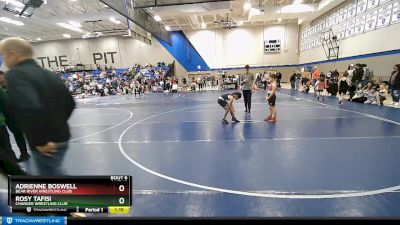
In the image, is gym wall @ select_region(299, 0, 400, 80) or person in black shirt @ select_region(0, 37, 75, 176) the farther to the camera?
gym wall @ select_region(299, 0, 400, 80)

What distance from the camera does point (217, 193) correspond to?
2.71m

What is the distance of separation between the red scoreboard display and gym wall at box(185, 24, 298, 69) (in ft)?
84.6

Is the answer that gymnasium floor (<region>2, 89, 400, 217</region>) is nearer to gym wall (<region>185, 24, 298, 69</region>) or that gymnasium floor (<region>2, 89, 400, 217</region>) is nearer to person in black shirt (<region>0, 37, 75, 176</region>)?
person in black shirt (<region>0, 37, 75, 176</region>)

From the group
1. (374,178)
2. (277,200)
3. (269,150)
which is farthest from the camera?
(269,150)

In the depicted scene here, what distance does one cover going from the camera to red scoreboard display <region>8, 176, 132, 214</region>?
1108mm

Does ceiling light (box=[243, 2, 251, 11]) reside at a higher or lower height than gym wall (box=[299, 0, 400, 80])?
higher

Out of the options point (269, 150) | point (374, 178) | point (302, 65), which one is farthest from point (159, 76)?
point (374, 178)

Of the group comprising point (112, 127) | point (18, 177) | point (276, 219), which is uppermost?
point (18, 177)

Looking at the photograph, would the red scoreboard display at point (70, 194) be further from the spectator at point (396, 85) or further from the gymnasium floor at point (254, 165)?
the spectator at point (396, 85)

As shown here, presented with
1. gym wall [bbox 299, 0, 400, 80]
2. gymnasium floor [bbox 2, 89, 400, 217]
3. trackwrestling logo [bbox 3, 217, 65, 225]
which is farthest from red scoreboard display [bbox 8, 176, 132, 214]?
gym wall [bbox 299, 0, 400, 80]

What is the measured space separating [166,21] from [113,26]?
15.5 ft

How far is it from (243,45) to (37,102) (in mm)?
26158

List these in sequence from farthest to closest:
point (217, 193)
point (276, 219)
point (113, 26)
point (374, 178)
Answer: point (113, 26) → point (374, 178) → point (217, 193) → point (276, 219)

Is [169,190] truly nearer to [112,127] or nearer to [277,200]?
[277,200]
